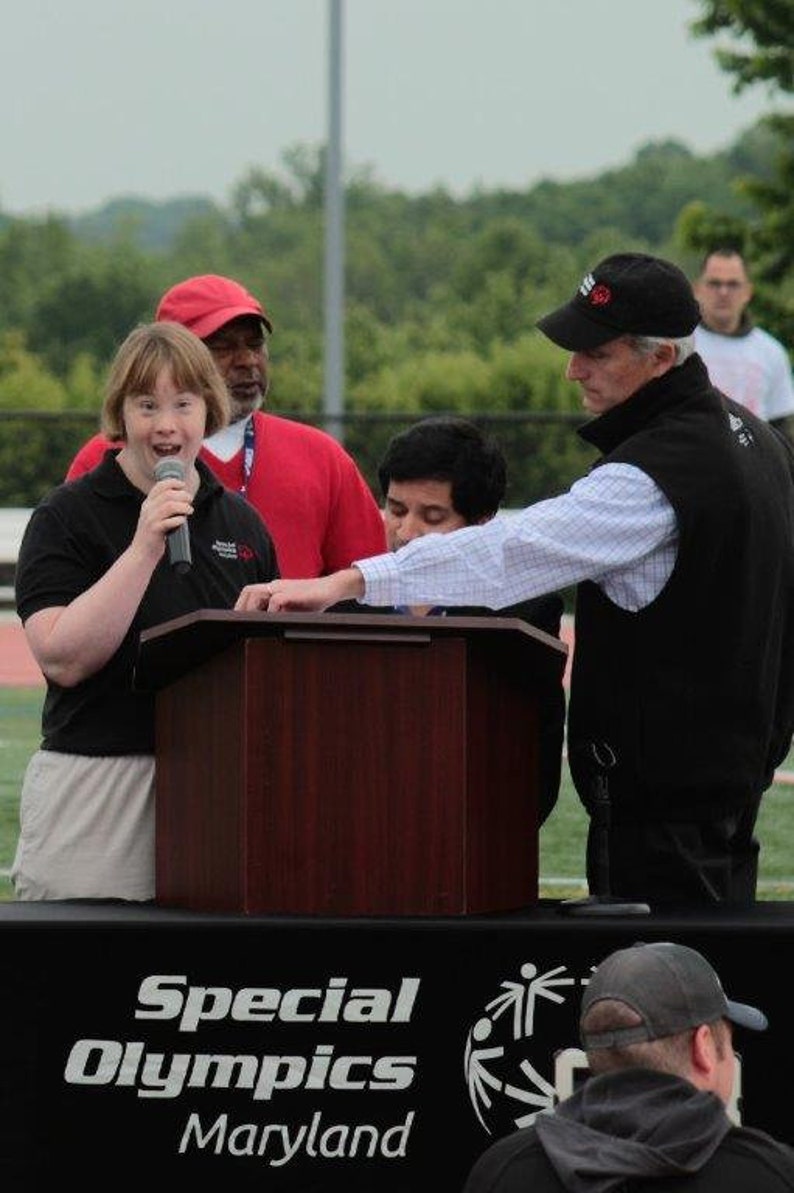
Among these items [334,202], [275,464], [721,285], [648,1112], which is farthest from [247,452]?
[334,202]

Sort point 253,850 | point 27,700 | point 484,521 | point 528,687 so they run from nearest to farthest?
point 253,850
point 528,687
point 484,521
point 27,700

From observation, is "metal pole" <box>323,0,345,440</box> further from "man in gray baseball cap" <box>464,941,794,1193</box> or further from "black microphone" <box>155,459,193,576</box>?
"man in gray baseball cap" <box>464,941,794,1193</box>

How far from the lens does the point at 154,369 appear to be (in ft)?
16.2

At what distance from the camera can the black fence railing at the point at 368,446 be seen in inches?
989

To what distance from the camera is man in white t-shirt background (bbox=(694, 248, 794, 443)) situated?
42.9ft

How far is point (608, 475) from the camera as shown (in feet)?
15.0

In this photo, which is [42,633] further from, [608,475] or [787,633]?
[787,633]

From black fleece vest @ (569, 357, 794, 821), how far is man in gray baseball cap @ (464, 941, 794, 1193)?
1.19 metres

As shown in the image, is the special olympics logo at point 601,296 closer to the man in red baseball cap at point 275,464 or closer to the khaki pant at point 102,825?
the khaki pant at point 102,825

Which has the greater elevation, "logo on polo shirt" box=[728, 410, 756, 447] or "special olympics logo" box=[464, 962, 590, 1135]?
"logo on polo shirt" box=[728, 410, 756, 447]

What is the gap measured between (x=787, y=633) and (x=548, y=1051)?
0.99 meters

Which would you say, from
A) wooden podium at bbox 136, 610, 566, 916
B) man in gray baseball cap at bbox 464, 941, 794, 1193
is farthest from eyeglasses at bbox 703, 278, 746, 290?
man in gray baseball cap at bbox 464, 941, 794, 1193

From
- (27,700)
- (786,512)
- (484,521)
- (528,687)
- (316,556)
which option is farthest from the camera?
(27,700)

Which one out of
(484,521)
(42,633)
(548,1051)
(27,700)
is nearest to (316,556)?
(484,521)
